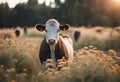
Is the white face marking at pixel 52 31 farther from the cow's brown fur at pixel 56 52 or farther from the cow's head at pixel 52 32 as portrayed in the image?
the cow's brown fur at pixel 56 52

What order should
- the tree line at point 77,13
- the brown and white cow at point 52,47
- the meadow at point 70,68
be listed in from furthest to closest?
the tree line at point 77,13 → the brown and white cow at point 52,47 → the meadow at point 70,68

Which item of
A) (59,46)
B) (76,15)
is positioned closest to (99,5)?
(76,15)

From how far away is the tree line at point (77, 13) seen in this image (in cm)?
4524

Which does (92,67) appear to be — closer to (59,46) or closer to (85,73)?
(85,73)

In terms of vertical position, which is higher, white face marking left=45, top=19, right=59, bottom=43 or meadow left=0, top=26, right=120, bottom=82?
white face marking left=45, top=19, right=59, bottom=43

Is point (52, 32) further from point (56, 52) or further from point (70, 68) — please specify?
point (70, 68)

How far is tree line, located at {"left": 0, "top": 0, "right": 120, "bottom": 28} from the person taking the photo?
148 ft

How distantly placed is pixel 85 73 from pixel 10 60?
97.3 inches

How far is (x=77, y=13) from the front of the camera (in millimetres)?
56031

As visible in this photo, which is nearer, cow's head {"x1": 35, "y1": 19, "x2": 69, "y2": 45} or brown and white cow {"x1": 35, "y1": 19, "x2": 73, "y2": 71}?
cow's head {"x1": 35, "y1": 19, "x2": 69, "y2": 45}

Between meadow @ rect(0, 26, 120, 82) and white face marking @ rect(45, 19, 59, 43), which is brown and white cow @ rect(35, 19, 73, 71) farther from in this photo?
meadow @ rect(0, 26, 120, 82)

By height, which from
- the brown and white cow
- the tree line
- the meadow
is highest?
the tree line

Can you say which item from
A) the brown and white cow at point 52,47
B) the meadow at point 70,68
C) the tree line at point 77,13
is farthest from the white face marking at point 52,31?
the tree line at point 77,13

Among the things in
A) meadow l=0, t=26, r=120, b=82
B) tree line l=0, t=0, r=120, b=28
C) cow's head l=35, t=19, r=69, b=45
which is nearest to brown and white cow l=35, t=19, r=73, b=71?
cow's head l=35, t=19, r=69, b=45
